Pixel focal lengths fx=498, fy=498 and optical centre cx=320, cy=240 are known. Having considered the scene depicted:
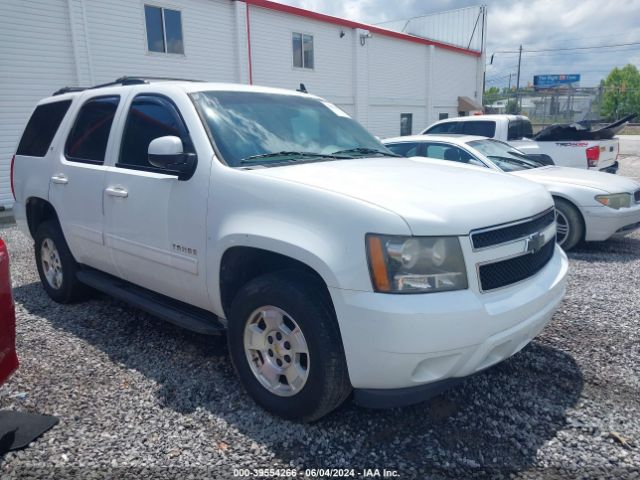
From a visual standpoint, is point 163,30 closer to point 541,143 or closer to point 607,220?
point 541,143

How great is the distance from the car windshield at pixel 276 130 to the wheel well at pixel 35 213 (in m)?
2.50

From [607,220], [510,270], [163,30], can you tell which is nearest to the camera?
[510,270]

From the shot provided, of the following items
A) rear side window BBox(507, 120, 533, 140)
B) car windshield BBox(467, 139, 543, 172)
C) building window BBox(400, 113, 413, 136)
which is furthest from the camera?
building window BBox(400, 113, 413, 136)

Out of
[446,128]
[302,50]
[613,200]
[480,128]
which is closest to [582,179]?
[613,200]

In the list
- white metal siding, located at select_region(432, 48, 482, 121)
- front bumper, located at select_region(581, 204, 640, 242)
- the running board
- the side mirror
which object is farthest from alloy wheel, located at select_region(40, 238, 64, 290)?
white metal siding, located at select_region(432, 48, 482, 121)

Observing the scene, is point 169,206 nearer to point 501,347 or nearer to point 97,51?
point 501,347

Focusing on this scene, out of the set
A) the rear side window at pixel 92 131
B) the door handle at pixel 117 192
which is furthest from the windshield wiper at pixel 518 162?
the door handle at pixel 117 192

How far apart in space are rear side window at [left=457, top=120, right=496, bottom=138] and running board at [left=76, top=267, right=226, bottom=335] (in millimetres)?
8325

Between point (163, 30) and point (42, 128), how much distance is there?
1064cm

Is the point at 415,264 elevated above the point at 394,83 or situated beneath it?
situated beneath

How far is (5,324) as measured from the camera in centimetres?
264

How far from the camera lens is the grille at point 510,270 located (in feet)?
8.13

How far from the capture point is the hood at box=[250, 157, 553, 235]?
2.39 m

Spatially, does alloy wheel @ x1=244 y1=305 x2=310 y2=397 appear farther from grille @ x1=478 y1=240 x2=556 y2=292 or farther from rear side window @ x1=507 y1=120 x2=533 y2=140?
rear side window @ x1=507 y1=120 x2=533 y2=140
